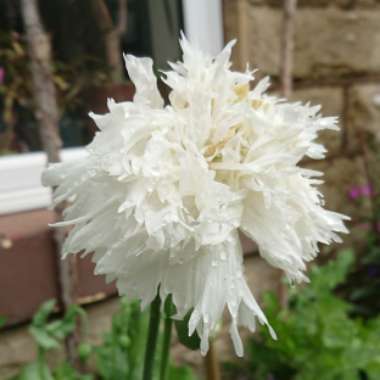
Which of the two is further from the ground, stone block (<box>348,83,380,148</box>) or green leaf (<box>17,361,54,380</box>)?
stone block (<box>348,83,380,148</box>)

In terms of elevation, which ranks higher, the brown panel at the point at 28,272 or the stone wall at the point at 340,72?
the stone wall at the point at 340,72

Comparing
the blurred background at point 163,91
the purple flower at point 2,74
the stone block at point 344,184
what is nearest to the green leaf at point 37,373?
the blurred background at point 163,91

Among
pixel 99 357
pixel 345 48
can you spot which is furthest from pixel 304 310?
pixel 345 48

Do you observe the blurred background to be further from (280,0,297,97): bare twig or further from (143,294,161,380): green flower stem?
(143,294,161,380): green flower stem

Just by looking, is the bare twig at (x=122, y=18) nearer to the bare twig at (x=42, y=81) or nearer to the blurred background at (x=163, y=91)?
the blurred background at (x=163, y=91)

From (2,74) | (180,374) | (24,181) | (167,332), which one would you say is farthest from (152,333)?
(2,74)

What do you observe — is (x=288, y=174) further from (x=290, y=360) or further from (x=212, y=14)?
(x=212, y=14)

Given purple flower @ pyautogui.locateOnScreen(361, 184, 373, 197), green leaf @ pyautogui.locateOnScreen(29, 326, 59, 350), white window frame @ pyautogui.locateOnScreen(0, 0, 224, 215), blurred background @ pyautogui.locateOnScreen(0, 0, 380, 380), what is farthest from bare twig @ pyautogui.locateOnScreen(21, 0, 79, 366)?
purple flower @ pyautogui.locateOnScreen(361, 184, 373, 197)

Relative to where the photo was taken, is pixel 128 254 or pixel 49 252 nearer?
pixel 128 254
